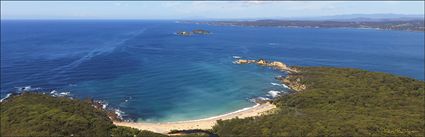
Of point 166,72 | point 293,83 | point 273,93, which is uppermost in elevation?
point 166,72

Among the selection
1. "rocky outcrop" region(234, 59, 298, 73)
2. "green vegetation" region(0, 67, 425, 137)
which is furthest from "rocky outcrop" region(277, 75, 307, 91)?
"rocky outcrop" region(234, 59, 298, 73)

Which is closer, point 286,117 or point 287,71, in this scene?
point 286,117

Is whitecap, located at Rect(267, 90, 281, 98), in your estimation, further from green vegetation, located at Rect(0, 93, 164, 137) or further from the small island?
green vegetation, located at Rect(0, 93, 164, 137)

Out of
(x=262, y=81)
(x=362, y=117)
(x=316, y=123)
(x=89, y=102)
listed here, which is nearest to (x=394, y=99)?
(x=362, y=117)

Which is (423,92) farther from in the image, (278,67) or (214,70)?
(214,70)

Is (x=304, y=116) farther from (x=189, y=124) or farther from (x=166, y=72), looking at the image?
(x=166, y=72)

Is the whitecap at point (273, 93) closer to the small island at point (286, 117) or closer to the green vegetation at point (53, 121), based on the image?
the small island at point (286, 117)

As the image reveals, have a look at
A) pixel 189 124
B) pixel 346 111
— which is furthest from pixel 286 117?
pixel 189 124
